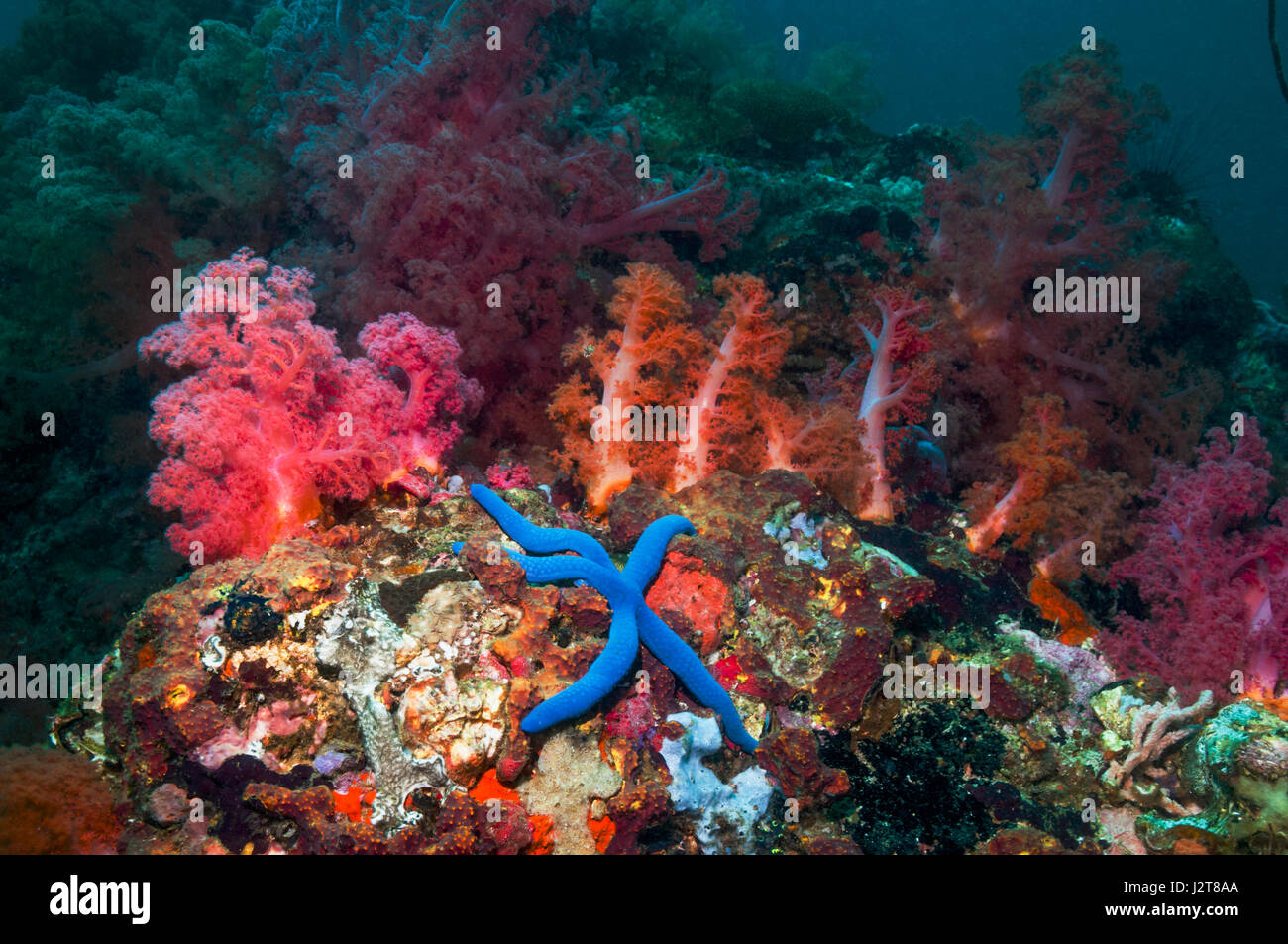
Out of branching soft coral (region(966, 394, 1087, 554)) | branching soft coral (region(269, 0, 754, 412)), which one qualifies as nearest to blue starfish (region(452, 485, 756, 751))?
branching soft coral (region(269, 0, 754, 412))

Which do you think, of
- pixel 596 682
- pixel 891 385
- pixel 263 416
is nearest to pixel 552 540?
pixel 596 682

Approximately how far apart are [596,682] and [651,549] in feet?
2.90

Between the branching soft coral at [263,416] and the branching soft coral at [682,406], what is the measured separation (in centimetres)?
126

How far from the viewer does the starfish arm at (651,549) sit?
3225 millimetres

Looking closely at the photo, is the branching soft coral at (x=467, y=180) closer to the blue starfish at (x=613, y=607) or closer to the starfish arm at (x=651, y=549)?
the blue starfish at (x=613, y=607)

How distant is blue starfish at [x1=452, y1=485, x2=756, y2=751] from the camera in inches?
103

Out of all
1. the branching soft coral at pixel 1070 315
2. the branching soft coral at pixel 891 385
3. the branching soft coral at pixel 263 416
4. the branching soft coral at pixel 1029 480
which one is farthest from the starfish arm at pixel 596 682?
the branching soft coral at pixel 1070 315

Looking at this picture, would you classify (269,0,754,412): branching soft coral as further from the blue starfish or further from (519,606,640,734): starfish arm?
(519,606,640,734): starfish arm

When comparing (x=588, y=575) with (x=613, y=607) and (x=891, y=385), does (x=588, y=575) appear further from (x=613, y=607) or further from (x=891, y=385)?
(x=891, y=385)

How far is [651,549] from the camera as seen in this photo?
131 inches

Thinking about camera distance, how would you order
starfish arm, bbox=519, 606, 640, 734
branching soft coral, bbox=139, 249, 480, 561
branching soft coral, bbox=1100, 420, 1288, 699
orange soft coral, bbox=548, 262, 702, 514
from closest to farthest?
starfish arm, bbox=519, 606, 640, 734 → branching soft coral, bbox=139, 249, 480, 561 → branching soft coral, bbox=1100, 420, 1288, 699 → orange soft coral, bbox=548, 262, 702, 514

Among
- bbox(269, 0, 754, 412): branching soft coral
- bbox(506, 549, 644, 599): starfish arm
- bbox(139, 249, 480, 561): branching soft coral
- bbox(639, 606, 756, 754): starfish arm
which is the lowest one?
bbox(639, 606, 756, 754): starfish arm
